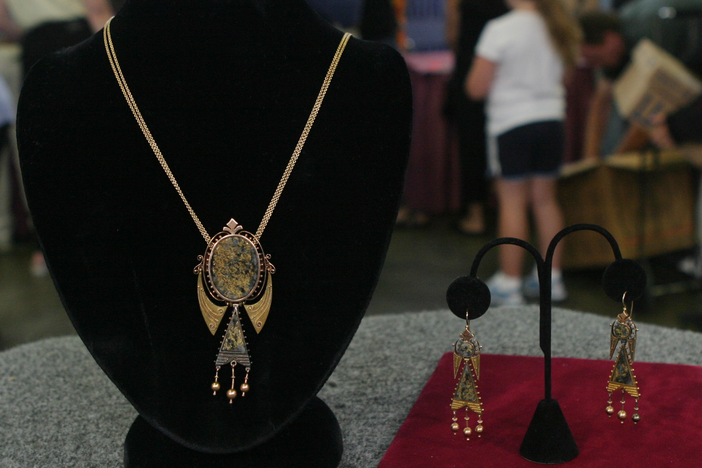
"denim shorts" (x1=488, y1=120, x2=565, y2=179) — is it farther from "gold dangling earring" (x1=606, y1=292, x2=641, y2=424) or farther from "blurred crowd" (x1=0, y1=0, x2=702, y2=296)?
"gold dangling earring" (x1=606, y1=292, x2=641, y2=424)

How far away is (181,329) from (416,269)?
205 cm

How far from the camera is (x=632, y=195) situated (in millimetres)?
2453

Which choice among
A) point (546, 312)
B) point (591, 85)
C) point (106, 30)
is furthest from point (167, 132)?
point (591, 85)

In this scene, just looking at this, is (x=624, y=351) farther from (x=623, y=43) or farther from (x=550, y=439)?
(x=623, y=43)

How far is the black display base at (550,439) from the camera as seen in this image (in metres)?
0.74

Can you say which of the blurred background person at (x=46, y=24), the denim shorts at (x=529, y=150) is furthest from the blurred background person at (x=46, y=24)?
the denim shorts at (x=529, y=150)

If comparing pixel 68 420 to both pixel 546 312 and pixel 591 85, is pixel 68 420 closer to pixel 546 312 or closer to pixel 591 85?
pixel 546 312

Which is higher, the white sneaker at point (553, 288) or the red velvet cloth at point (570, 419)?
the red velvet cloth at point (570, 419)

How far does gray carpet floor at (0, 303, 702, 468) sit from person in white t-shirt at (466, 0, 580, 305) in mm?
765

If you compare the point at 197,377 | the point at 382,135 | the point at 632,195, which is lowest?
the point at 632,195

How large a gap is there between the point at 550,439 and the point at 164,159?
0.51 metres

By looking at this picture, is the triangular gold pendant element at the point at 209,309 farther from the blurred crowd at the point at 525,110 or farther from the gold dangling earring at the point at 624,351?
the blurred crowd at the point at 525,110

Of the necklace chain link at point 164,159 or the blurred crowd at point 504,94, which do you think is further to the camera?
the blurred crowd at point 504,94

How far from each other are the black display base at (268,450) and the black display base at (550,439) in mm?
216
